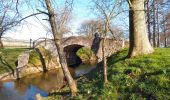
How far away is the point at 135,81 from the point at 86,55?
3962 cm

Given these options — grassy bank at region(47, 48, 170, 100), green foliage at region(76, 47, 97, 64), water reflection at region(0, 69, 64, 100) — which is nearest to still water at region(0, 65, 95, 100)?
water reflection at region(0, 69, 64, 100)

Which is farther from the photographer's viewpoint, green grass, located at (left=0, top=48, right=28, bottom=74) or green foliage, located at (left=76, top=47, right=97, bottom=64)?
green foliage, located at (left=76, top=47, right=97, bottom=64)

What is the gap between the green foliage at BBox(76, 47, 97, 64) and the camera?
49.7 m

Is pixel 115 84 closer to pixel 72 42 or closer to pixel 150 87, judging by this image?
pixel 150 87

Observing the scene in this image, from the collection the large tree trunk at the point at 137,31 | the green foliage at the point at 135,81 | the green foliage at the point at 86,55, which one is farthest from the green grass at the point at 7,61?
the large tree trunk at the point at 137,31

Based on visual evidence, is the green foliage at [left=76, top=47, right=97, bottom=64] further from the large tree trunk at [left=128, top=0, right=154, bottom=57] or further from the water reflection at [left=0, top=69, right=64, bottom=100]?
the large tree trunk at [left=128, top=0, right=154, bottom=57]

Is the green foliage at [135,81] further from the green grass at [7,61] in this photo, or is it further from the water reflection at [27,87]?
the green grass at [7,61]

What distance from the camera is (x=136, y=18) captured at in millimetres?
14203

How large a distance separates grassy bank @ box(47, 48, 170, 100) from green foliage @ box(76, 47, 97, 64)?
116 feet

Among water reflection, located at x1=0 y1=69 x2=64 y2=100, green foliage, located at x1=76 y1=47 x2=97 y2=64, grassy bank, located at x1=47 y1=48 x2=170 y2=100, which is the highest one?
grassy bank, located at x1=47 y1=48 x2=170 y2=100

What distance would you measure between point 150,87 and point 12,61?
25436 mm

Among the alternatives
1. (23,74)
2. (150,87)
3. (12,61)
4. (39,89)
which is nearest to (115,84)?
(150,87)

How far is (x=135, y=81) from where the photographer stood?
11.7 m

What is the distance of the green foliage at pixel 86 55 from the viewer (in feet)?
163
